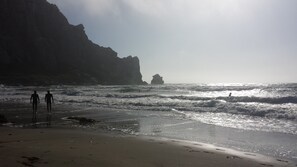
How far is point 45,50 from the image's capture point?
447 feet

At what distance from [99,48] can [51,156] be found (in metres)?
162

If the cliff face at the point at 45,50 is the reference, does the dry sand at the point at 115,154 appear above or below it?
below

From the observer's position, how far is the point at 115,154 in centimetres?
955

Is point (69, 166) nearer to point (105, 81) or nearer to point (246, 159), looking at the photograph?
point (246, 159)

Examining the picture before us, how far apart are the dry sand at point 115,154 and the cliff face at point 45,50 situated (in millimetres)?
104087

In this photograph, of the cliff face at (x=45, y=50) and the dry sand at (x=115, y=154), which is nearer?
the dry sand at (x=115, y=154)

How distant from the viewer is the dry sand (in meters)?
8.10

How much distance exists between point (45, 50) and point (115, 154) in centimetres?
→ 13355

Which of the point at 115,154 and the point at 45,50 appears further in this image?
the point at 45,50

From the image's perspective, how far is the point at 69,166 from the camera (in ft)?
24.6

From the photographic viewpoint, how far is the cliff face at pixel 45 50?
124 meters

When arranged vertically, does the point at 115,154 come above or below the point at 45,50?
below

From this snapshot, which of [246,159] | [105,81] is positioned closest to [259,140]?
[246,159]

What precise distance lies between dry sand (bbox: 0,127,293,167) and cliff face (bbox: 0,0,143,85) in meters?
104
